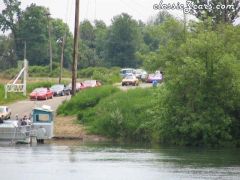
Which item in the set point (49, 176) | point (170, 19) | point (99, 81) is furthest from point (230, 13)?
point (49, 176)

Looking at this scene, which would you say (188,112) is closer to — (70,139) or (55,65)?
(70,139)

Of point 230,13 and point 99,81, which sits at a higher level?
point 230,13

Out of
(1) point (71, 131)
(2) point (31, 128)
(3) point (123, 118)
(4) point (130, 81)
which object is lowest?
(1) point (71, 131)

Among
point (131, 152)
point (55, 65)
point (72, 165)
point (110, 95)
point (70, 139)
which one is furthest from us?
point (55, 65)

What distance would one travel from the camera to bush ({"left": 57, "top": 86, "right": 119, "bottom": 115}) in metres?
76.4

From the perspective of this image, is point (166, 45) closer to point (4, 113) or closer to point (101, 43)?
point (4, 113)

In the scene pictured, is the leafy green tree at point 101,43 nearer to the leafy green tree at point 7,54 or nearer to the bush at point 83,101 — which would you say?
the leafy green tree at point 7,54

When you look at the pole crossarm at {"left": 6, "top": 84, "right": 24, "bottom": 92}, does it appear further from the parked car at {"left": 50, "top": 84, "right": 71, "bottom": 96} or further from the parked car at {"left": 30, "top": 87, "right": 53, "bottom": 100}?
the parked car at {"left": 50, "top": 84, "right": 71, "bottom": 96}

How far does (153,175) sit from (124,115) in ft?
94.7

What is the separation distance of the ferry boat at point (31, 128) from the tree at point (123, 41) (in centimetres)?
9634

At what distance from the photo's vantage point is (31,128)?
63.1m

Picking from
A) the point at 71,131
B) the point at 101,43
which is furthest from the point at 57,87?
the point at 101,43

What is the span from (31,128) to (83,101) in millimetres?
14435

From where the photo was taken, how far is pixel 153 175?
41.4 m
